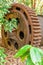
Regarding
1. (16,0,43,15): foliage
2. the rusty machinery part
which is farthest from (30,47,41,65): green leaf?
(16,0,43,15): foliage

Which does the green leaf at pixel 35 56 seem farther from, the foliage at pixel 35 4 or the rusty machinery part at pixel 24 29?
the foliage at pixel 35 4

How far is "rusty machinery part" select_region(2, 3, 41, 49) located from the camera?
16.0 ft

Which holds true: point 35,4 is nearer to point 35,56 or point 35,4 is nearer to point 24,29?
point 24,29

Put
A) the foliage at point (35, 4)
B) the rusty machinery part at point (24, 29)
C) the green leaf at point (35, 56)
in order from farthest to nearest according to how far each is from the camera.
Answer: the foliage at point (35, 4)
the rusty machinery part at point (24, 29)
the green leaf at point (35, 56)

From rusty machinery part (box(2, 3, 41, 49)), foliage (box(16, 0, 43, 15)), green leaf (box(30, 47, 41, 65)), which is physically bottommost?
rusty machinery part (box(2, 3, 41, 49))

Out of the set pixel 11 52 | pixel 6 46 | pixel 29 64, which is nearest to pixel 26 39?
pixel 11 52

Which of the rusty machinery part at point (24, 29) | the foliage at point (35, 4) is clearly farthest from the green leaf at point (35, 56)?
the foliage at point (35, 4)

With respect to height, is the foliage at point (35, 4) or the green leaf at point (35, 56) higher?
the green leaf at point (35, 56)

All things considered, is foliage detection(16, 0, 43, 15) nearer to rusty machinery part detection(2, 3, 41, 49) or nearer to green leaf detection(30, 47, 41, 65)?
rusty machinery part detection(2, 3, 41, 49)

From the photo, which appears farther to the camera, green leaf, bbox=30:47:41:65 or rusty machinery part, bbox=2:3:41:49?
rusty machinery part, bbox=2:3:41:49

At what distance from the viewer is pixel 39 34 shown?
4.89 metres

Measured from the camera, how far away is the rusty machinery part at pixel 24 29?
4.87 meters

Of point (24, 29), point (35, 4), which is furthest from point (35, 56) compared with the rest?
point (35, 4)

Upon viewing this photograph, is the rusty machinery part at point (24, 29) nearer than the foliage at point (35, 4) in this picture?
Yes
